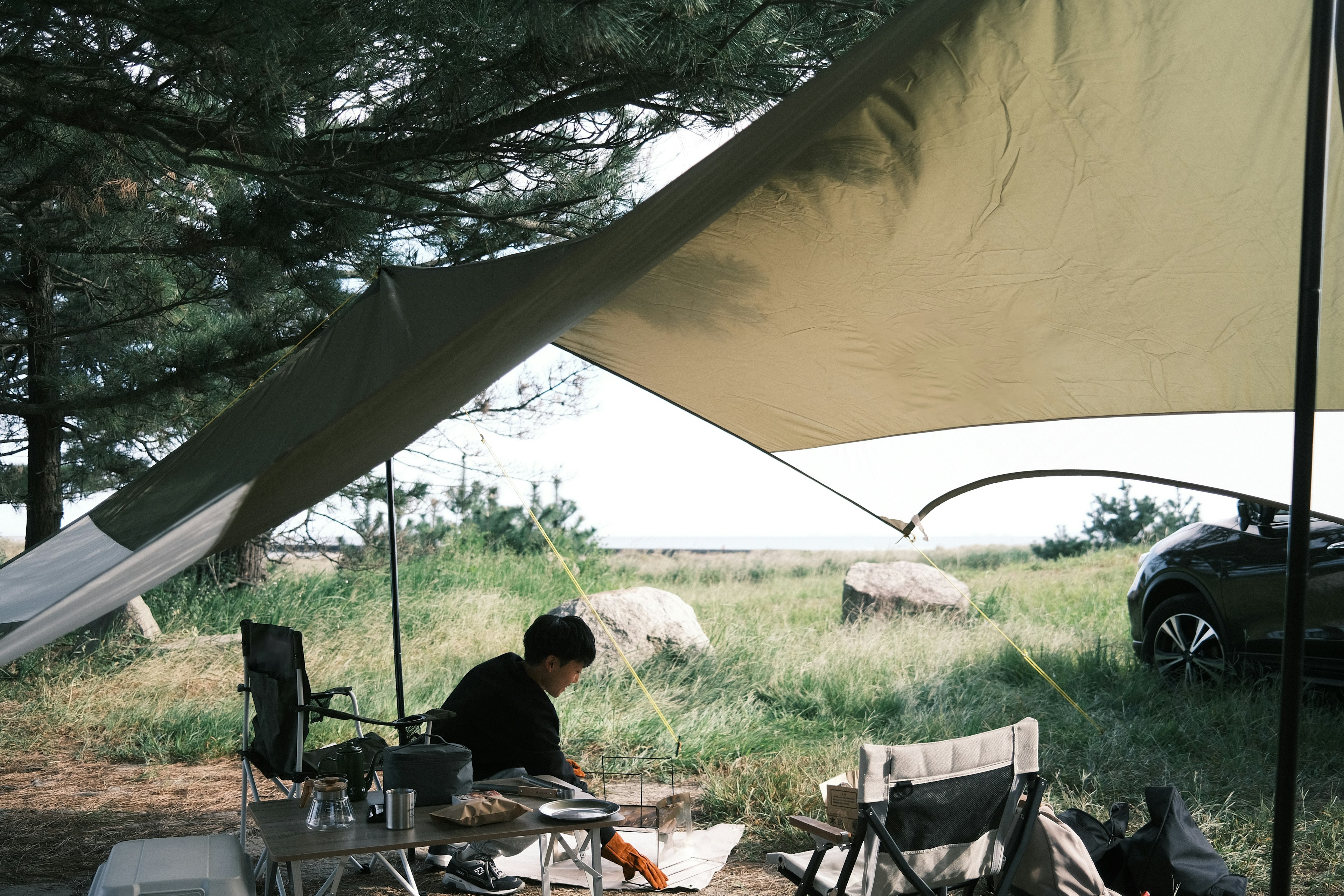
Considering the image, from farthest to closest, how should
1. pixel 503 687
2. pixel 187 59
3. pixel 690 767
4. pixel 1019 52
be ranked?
pixel 690 767 → pixel 187 59 → pixel 503 687 → pixel 1019 52

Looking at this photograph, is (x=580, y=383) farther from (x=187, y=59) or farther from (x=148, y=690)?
(x=187, y=59)

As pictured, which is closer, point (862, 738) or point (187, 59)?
point (187, 59)

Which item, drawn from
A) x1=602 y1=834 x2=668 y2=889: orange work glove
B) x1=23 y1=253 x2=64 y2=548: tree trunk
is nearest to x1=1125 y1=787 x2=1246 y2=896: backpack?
x1=602 y1=834 x2=668 y2=889: orange work glove

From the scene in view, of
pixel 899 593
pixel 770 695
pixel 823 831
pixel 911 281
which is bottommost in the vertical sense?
pixel 770 695

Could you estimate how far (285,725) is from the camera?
3248mm

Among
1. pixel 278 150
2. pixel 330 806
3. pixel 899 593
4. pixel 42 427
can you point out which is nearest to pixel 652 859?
pixel 330 806

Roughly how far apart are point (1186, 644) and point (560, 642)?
381 centimetres

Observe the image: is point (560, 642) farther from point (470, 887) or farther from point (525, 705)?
point (470, 887)

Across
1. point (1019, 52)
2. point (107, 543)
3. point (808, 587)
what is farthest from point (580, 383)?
point (1019, 52)

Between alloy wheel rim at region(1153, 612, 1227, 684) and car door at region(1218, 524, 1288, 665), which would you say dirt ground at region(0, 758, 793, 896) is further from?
alloy wheel rim at region(1153, 612, 1227, 684)

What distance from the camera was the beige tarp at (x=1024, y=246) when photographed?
209cm

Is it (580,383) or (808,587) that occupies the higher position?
(580,383)

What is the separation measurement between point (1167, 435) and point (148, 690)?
5.62 meters

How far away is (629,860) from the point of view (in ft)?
8.88
